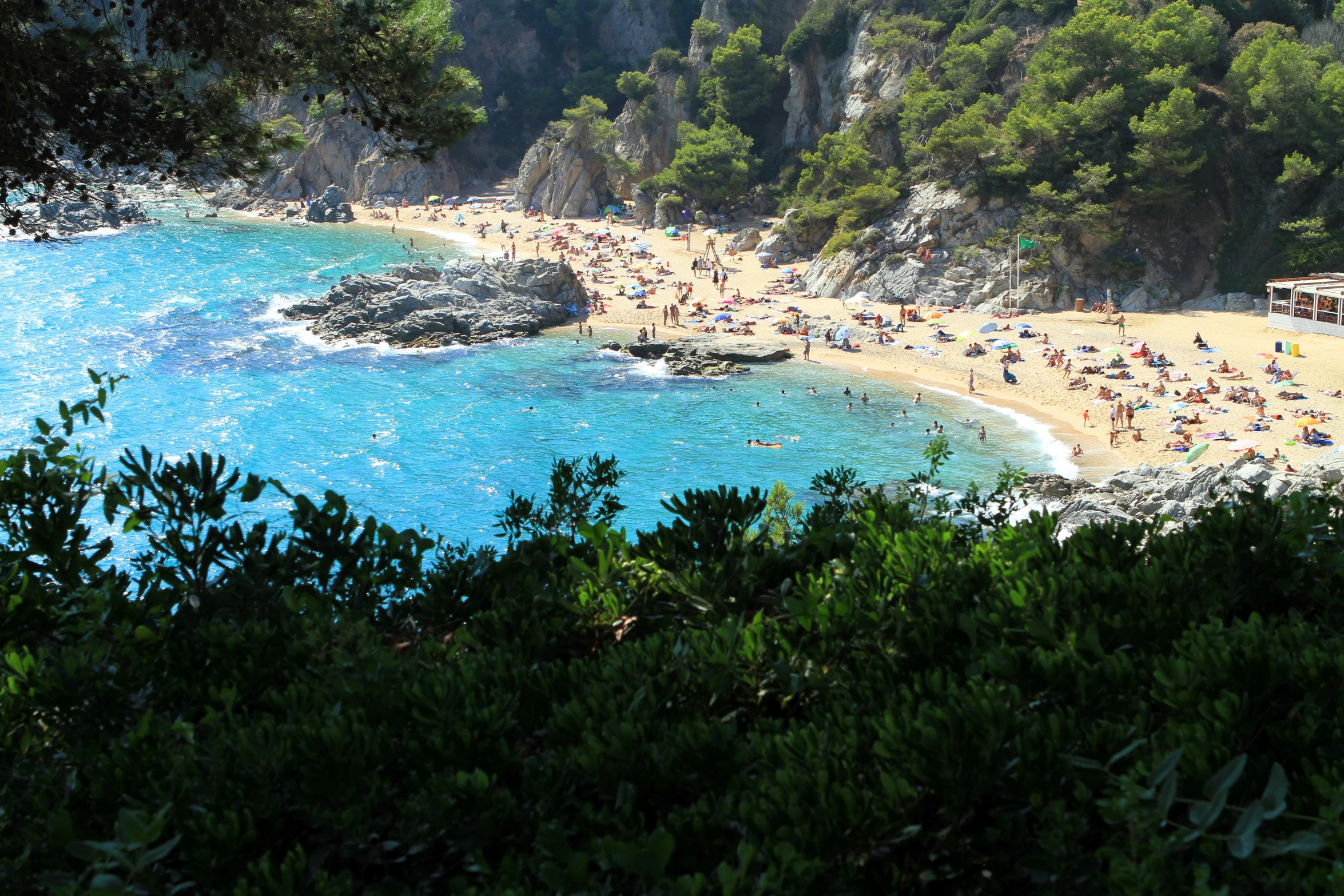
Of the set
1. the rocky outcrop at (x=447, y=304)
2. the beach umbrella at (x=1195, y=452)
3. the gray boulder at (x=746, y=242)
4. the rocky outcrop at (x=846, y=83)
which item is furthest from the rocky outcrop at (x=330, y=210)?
the beach umbrella at (x=1195, y=452)

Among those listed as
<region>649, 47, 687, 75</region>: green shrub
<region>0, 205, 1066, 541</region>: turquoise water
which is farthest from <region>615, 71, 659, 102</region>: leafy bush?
<region>0, 205, 1066, 541</region>: turquoise water

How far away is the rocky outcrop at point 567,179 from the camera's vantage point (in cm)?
6556

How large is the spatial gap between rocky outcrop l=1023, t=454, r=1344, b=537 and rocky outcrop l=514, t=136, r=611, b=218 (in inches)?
1871

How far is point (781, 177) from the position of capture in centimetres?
5734

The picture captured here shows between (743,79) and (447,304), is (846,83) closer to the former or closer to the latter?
(743,79)

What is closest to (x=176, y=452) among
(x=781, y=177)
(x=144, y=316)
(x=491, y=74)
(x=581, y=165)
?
(x=144, y=316)

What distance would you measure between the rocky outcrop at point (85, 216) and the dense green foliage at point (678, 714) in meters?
63.1

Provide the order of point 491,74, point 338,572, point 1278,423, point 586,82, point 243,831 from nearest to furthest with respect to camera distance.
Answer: point 243,831 < point 338,572 < point 1278,423 < point 586,82 < point 491,74

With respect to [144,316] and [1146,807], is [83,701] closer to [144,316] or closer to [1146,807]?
[1146,807]

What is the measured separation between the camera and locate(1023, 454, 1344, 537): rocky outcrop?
18.8 meters

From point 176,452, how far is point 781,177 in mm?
38618

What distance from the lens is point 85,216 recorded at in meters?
62.4

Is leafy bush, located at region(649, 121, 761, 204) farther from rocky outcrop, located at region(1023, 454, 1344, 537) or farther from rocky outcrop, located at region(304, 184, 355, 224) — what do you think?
rocky outcrop, located at region(1023, 454, 1344, 537)

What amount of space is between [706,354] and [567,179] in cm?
3348
